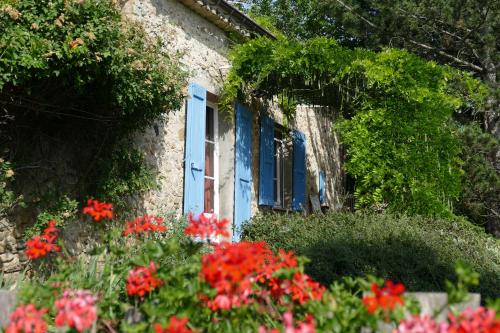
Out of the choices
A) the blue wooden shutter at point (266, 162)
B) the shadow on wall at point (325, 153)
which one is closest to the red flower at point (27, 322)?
the blue wooden shutter at point (266, 162)

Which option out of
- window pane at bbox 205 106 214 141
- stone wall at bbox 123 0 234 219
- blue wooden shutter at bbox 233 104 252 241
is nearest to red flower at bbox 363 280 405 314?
stone wall at bbox 123 0 234 219

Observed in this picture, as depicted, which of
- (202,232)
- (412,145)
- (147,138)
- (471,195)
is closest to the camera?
(202,232)

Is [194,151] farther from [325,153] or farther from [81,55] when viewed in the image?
[325,153]

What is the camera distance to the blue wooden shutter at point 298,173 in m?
10.0

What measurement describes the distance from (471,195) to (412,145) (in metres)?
3.28

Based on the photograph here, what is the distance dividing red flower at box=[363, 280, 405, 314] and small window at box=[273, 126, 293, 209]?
7799mm

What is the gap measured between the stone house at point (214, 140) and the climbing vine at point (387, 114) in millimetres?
447

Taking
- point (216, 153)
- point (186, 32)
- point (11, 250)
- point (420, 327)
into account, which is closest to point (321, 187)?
point (216, 153)

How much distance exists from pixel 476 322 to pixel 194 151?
5.46 metres

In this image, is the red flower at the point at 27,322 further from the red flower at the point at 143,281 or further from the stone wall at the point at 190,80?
the stone wall at the point at 190,80

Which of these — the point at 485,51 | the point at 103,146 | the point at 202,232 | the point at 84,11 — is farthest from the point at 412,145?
the point at 202,232

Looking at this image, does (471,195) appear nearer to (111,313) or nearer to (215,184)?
(215,184)

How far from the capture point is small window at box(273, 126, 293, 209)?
983 centimetres

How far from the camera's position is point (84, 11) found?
4.58m
